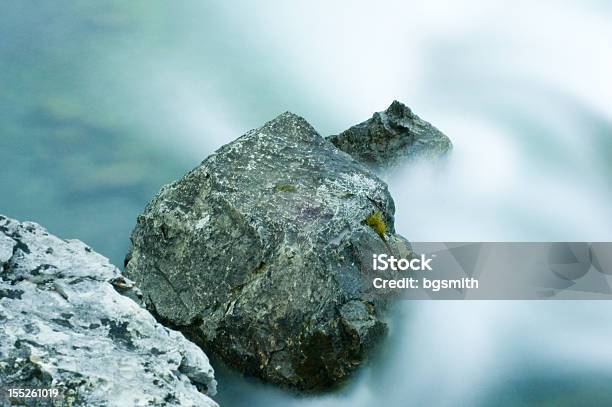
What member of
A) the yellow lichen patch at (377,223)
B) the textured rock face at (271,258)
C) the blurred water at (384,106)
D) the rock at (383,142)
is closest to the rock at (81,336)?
the textured rock face at (271,258)

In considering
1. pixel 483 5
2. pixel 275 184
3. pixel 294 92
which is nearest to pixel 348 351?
pixel 275 184

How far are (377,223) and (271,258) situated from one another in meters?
0.96

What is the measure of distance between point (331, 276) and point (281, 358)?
27.6 inches

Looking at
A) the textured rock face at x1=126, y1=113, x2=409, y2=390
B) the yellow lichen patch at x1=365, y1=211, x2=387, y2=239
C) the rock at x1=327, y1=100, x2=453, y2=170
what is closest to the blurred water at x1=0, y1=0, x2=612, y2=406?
the rock at x1=327, y1=100, x2=453, y2=170

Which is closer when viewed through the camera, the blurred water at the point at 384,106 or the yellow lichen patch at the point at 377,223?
the yellow lichen patch at the point at 377,223

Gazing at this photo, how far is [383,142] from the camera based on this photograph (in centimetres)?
928

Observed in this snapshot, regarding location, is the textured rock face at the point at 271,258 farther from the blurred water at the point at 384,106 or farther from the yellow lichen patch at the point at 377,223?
the blurred water at the point at 384,106

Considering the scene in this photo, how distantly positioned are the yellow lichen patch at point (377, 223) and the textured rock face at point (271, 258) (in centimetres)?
1

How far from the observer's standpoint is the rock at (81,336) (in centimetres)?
435

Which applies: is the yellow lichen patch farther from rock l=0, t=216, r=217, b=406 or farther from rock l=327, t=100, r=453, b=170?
rock l=0, t=216, r=217, b=406

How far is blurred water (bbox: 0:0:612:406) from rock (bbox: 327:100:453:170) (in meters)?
0.21

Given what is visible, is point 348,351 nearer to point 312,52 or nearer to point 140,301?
point 140,301

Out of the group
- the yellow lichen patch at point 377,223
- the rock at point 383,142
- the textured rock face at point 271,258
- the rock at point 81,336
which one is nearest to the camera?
the rock at point 81,336

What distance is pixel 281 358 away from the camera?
6617 mm
